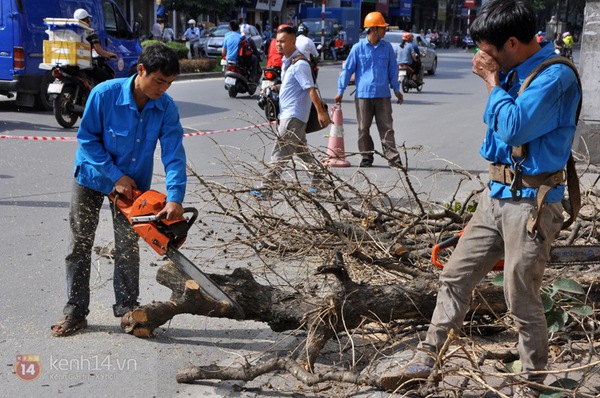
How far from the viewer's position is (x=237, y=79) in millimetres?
18844

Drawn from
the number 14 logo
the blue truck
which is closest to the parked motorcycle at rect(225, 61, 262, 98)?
Answer: the blue truck

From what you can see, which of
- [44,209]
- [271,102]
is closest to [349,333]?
[44,209]

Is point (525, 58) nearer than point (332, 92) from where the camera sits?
Yes

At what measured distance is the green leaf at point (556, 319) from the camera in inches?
167

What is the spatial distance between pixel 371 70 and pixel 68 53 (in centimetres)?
511

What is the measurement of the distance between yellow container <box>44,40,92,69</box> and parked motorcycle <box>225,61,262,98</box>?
19.8 ft

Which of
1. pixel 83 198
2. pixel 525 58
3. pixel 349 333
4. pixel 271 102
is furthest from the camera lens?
pixel 271 102

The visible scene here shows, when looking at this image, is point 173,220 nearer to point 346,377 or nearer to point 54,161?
point 346,377

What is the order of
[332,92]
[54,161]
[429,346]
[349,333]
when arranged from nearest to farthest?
[429,346] → [349,333] → [54,161] → [332,92]

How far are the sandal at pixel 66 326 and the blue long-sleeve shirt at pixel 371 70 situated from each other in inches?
253

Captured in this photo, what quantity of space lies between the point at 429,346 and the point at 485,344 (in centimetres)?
85

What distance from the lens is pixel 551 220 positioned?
11.7 ft

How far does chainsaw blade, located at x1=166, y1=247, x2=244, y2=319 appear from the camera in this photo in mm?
4391

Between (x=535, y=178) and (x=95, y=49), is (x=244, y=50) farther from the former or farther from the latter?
(x=535, y=178)
